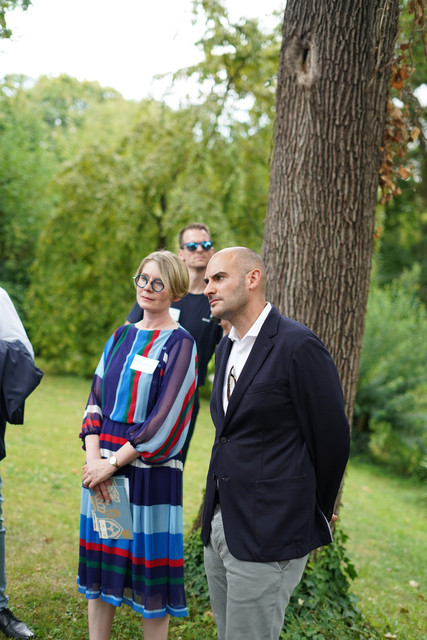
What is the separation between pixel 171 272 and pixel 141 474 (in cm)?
101

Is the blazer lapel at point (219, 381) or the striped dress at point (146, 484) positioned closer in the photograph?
the blazer lapel at point (219, 381)

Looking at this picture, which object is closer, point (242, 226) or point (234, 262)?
point (234, 262)

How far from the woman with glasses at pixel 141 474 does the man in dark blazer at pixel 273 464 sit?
1.79 feet

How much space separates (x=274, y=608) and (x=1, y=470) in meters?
5.37

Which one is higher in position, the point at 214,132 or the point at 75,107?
the point at 75,107

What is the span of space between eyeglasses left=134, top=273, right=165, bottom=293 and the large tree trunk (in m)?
1.16

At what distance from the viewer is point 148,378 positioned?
2805 mm

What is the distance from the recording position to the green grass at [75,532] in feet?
12.0

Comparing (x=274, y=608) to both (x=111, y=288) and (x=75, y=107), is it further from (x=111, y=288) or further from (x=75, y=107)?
(x=75, y=107)

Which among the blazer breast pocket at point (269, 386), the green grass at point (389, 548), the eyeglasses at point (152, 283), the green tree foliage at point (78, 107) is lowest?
the green grass at point (389, 548)

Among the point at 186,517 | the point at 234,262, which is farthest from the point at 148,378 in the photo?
the point at 186,517

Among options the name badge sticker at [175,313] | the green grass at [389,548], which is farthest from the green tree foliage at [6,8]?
the green grass at [389,548]

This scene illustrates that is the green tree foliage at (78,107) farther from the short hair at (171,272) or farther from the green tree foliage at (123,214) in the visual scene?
the short hair at (171,272)

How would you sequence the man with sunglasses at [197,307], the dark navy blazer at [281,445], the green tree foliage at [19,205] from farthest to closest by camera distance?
the green tree foliage at [19,205] → the man with sunglasses at [197,307] → the dark navy blazer at [281,445]
